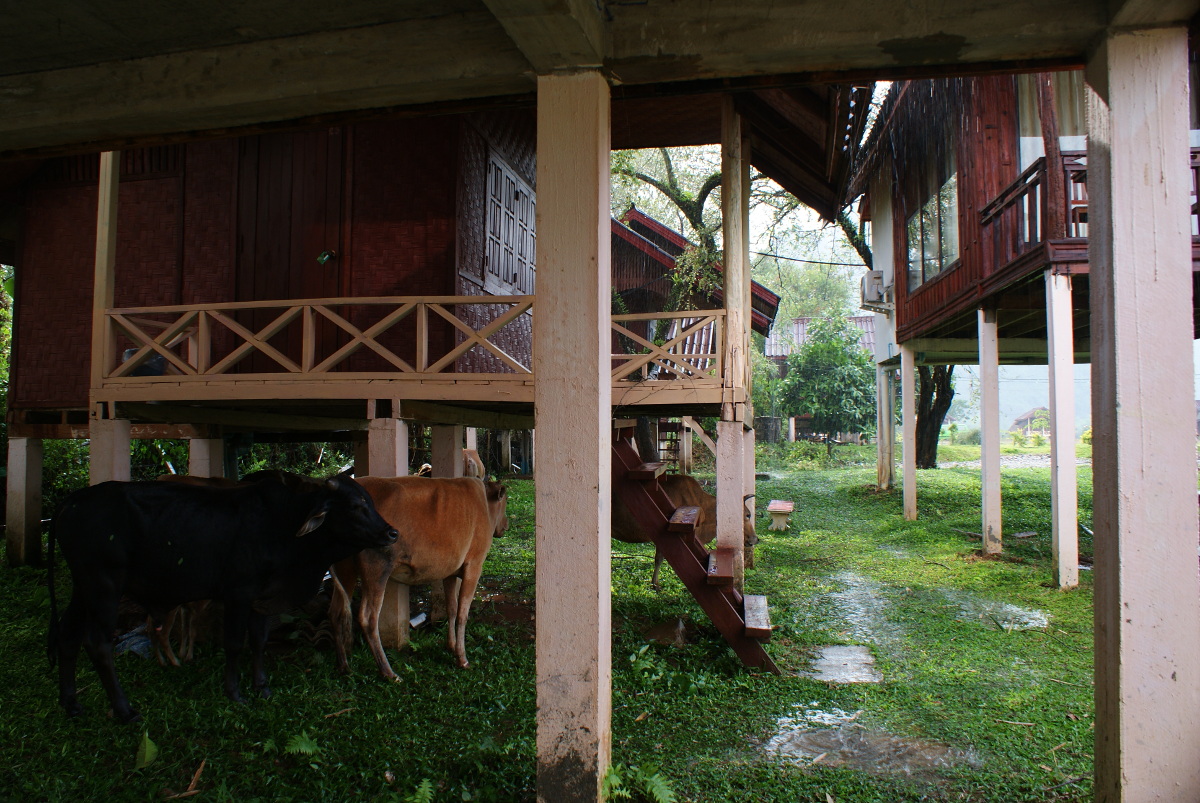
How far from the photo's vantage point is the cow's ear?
15.5 feet

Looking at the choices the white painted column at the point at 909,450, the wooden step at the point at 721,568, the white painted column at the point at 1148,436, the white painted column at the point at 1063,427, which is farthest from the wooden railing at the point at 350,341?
the white painted column at the point at 909,450

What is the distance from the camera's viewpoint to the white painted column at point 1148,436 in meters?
2.77

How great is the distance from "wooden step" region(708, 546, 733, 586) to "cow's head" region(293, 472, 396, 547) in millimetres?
2448

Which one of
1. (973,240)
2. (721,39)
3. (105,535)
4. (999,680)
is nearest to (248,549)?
(105,535)

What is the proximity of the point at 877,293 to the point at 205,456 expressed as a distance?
1375 cm

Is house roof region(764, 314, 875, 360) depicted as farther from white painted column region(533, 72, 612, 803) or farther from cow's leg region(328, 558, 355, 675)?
white painted column region(533, 72, 612, 803)

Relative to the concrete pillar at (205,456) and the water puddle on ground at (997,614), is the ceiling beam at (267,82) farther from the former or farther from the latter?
the water puddle on ground at (997,614)

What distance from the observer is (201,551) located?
4.75 m

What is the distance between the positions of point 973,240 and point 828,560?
4.77m

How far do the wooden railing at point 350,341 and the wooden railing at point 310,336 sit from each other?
0.01 meters

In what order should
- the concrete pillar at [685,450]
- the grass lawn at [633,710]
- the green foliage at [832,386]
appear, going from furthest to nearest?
the green foliage at [832,386], the concrete pillar at [685,450], the grass lawn at [633,710]

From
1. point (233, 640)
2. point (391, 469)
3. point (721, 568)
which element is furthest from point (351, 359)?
point (721, 568)

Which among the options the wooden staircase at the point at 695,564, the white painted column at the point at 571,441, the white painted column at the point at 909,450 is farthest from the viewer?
the white painted column at the point at 909,450

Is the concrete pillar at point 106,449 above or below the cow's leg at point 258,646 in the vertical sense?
above
